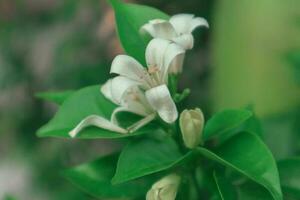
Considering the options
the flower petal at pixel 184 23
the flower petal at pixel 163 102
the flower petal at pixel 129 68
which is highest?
the flower petal at pixel 184 23

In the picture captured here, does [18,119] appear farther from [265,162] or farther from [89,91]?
[265,162]

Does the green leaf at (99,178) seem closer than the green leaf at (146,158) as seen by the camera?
No

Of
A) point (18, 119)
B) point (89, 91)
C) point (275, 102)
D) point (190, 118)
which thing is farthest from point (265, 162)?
point (18, 119)

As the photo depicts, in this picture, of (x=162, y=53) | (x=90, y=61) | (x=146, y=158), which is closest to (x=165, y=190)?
(x=146, y=158)

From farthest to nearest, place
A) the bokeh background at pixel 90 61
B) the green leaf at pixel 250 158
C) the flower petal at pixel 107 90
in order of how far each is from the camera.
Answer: the bokeh background at pixel 90 61, the flower petal at pixel 107 90, the green leaf at pixel 250 158

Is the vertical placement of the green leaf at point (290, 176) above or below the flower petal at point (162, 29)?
below

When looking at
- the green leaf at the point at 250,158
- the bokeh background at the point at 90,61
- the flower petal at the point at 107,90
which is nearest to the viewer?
the green leaf at the point at 250,158

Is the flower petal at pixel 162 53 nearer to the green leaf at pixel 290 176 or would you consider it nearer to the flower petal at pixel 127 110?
the flower petal at pixel 127 110

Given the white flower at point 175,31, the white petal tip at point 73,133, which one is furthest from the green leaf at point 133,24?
the white petal tip at point 73,133
